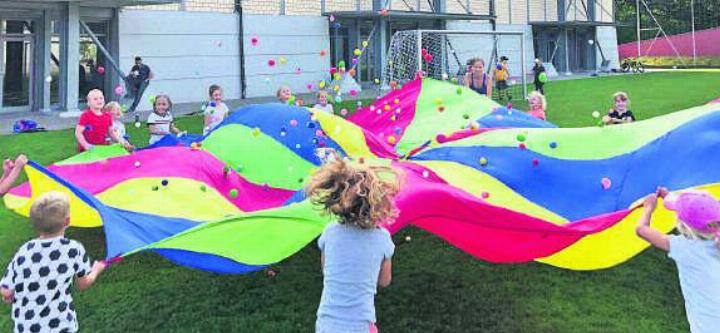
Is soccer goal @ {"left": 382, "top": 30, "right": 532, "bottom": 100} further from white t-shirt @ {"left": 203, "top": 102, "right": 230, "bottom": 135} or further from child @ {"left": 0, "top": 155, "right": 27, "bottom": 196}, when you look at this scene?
child @ {"left": 0, "top": 155, "right": 27, "bottom": 196}

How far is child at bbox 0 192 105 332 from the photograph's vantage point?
2.50m

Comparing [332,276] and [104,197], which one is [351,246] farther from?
[104,197]

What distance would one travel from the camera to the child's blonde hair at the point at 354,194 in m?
2.39

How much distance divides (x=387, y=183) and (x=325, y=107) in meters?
4.98

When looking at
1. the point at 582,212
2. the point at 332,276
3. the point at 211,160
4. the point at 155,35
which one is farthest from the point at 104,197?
the point at 155,35

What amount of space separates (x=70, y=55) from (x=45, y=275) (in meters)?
12.8

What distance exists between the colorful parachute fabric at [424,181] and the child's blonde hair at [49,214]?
21.0 inches

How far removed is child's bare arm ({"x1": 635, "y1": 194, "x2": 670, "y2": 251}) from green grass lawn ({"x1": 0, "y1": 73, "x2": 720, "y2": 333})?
987mm

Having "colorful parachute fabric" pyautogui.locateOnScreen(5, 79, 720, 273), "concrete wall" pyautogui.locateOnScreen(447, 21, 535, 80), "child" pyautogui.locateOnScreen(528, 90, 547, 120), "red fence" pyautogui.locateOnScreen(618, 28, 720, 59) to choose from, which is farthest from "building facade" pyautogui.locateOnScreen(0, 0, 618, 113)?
"red fence" pyautogui.locateOnScreen(618, 28, 720, 59)

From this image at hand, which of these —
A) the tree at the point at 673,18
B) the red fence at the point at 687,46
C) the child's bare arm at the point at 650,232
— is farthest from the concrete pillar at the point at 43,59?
the tree at the point at 673,18

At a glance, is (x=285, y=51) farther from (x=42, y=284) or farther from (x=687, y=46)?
(x=687, y=46)

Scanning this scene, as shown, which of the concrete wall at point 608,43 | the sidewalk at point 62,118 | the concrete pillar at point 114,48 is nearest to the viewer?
the sidewalk at point 62,118

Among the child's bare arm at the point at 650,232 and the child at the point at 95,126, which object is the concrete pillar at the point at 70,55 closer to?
the child at the point at 95,126

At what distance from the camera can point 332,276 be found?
2.47 meters
